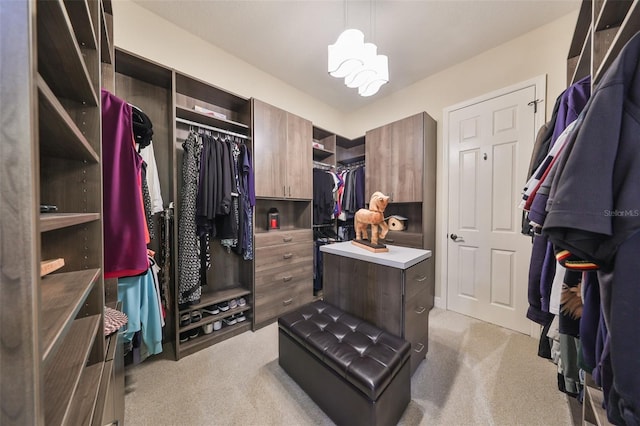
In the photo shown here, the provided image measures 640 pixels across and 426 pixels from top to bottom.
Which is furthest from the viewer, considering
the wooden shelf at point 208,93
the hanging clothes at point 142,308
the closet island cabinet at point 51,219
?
the wooden shelf at point 208,93

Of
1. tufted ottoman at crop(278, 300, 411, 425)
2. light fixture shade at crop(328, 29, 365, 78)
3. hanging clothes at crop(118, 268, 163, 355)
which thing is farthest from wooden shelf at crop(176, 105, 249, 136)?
tufted ottoman at crop(278, 300, 411, 425)

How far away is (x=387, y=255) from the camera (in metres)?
1.54

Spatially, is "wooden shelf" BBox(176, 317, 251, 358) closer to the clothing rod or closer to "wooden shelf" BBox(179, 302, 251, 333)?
"wooden shelf" BBox(179, 302, 251, 333)

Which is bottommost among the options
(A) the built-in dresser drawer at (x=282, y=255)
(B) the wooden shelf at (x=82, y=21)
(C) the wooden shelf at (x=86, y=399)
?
(C) the wooden shelf at (x=86, y=399)

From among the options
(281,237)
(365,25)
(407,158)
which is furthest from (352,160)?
(281,237)

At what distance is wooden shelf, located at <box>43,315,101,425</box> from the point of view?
0.52 meters

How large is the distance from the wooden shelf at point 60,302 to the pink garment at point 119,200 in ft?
1.02

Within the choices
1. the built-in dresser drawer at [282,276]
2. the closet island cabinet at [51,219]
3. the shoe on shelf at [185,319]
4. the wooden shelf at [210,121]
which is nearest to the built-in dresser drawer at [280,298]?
the built-in dresser drawer at [282,276]

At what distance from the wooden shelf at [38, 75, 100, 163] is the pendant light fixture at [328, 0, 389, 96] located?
152 centimetres

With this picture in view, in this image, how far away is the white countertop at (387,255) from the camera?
4.60 feet

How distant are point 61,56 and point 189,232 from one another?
52.5 inches

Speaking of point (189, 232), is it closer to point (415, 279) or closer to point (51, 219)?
point (51, 219)

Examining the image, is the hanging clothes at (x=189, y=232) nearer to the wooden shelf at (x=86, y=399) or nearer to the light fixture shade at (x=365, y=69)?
the wooden shelf at (x=86, y=399)

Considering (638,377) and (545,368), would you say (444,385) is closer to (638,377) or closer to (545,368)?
(545,368)
